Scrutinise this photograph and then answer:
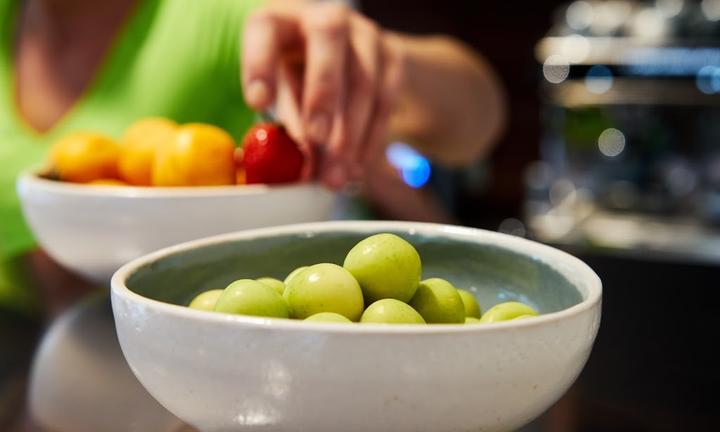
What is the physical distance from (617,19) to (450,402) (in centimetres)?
260

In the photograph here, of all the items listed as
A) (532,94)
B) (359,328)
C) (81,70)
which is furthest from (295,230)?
(532,94)

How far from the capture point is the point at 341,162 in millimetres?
682

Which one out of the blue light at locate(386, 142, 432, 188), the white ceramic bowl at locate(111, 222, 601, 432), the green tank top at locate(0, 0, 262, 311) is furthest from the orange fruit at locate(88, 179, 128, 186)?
the blue light at locate(386, 142, 432, 188)

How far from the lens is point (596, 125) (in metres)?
2.72

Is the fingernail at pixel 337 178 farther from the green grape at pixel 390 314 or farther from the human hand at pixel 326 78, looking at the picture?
the green grape at pixel 390 314

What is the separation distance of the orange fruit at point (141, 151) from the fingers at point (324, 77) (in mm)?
124

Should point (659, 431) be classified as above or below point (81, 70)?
below

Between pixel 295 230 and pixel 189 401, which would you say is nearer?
pixel 189 401

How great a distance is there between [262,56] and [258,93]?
0.12 feet

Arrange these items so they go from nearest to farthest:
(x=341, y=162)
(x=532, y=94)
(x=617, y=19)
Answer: (x=341, y=162), (x=617, y=19), (x=532, y=94)

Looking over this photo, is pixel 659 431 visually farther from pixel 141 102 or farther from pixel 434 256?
pixel 141 102

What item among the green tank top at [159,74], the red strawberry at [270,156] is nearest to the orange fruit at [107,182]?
the red strawberry at [270,156]

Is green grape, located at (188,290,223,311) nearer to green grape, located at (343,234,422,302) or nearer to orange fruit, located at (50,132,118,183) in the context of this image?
green grape, located at (343,234,422,302)

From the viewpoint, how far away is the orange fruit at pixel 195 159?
0.62 m
